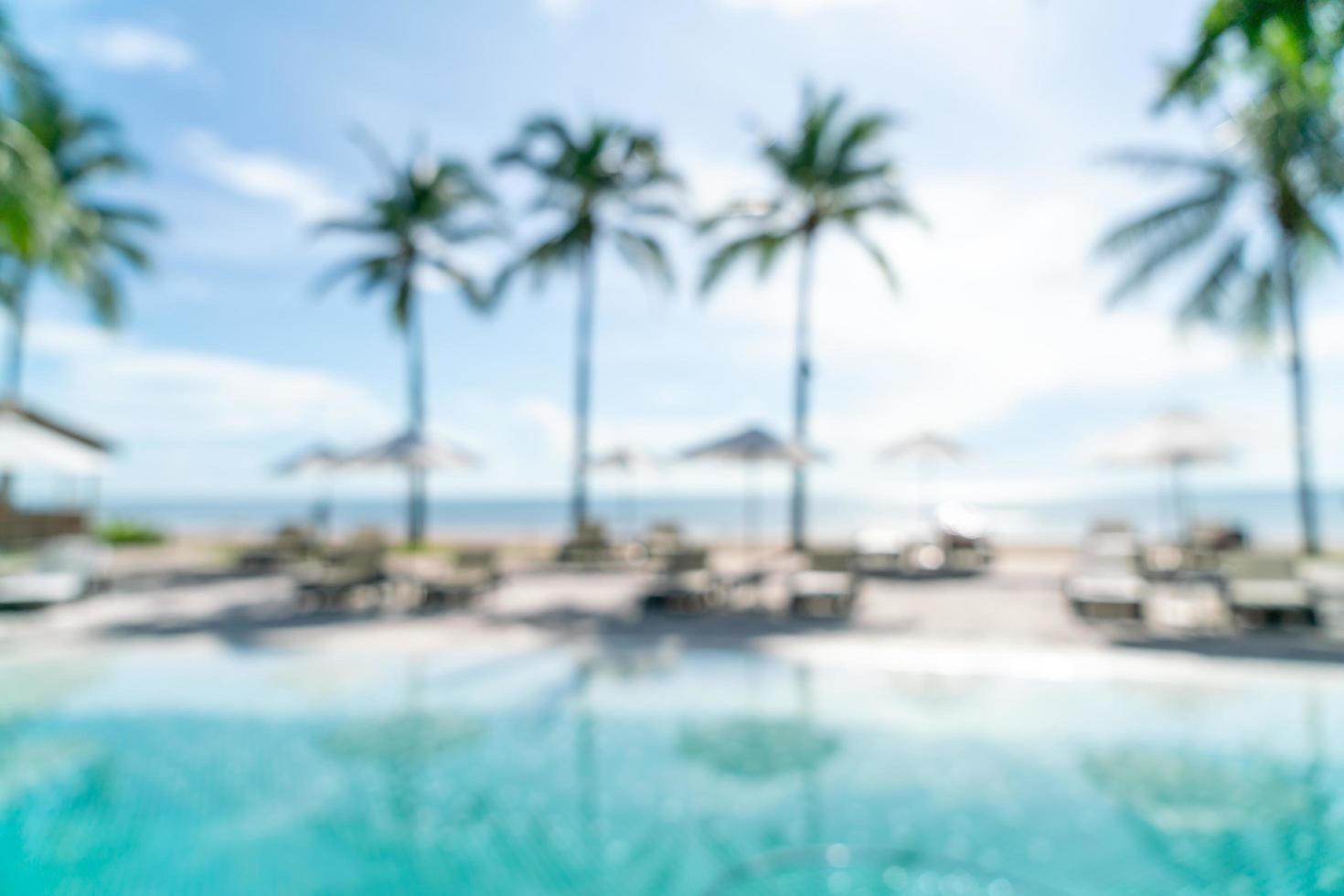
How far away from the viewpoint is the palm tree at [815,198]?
59.3 feet

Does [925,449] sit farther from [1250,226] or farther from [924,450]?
[1250,226]

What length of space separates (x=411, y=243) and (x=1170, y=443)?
20.5 m

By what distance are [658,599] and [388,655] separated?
151 inches

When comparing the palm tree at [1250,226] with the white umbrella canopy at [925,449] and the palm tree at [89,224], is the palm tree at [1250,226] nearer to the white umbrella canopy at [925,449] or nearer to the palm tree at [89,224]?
the white umbrella canopy at [925,449]

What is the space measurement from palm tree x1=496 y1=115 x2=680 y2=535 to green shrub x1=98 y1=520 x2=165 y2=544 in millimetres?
13115

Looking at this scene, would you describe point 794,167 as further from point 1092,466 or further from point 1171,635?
point 1171,635

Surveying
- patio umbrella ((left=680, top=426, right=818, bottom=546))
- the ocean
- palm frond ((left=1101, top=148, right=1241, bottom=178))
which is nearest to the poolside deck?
patio umbrella ((left=680, top=426, right=818, bottom=546))

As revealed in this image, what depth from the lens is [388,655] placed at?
8.25 metres

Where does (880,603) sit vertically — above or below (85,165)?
below

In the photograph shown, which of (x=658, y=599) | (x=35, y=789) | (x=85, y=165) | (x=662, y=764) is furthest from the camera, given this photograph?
(x=85, y=165)

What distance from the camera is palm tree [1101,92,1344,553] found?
50.1 feet

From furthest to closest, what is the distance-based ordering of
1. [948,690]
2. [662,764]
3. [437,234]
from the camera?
[437,234]
[948,690]
[662,764]

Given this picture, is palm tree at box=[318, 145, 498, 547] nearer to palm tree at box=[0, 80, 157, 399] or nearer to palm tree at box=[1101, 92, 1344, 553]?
palm tree at box=[0, 80, 157, 399]

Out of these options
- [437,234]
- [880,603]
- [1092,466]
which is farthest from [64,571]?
[1092,466]
